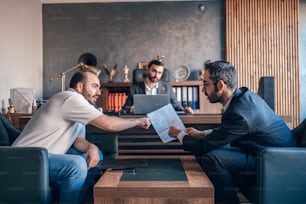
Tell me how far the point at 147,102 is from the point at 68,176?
926 millimetres

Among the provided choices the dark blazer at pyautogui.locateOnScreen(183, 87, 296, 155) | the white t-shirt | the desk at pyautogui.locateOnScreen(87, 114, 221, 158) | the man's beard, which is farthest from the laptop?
the man's beard

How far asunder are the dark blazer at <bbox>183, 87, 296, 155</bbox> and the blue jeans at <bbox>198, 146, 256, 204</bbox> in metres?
0.06

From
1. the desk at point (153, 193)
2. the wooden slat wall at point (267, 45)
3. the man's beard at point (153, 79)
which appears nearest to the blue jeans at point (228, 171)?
the desk at point (153, 193)

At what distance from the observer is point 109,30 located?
5.25m

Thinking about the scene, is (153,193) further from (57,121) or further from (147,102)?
(147,102)

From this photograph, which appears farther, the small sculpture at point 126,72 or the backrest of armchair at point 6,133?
the small sculpture at point 126,72

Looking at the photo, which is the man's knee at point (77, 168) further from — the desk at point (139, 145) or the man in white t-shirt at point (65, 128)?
the desk at point (139, 145)

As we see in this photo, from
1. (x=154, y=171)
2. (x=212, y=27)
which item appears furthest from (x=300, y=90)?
(x=154, y=171)

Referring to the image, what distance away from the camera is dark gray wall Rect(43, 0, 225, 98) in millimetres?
5184

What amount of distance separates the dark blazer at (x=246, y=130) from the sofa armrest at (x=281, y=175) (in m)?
0.23

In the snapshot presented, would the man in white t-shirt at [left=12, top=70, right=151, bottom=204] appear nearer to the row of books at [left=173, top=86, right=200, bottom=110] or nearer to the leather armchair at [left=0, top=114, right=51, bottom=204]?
the leather armchair at [left=0, top=114, right=51, bottom=204]

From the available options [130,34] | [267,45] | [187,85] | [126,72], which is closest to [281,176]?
[187,85]

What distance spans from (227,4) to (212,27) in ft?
1.34

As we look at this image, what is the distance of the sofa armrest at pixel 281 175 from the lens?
1.59 metres
